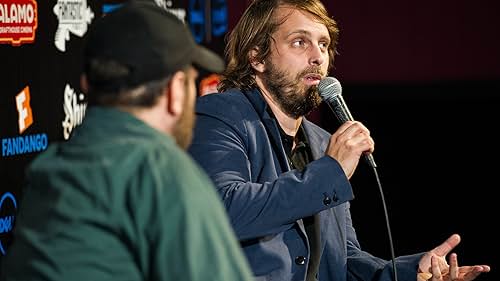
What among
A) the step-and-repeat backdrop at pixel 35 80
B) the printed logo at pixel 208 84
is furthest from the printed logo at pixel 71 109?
the printed logo at pixel 208 84

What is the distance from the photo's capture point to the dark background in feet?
16.4

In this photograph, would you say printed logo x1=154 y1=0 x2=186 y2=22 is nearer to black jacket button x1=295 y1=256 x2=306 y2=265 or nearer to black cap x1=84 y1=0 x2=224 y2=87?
black jacket button x1=295 y1=256 x2=306 y2=265

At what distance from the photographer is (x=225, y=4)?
454 centimetres

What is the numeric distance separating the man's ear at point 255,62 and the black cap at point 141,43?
4.45ft

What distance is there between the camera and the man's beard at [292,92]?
279 centimetres

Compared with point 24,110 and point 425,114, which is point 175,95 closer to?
point 24,110

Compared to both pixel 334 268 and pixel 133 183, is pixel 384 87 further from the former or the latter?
pixel 133 183

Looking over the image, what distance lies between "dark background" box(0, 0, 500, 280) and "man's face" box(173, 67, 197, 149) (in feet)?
11.0

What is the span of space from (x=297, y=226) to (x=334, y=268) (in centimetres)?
23

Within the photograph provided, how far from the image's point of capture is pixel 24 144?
285 cm

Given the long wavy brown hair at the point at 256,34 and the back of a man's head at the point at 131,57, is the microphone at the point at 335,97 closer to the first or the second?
the long wavy brown hair at the point at 256,34

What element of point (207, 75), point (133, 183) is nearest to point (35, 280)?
point (133, 183)

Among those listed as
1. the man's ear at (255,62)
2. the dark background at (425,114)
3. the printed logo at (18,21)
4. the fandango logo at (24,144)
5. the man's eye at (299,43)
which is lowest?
the dark background at (425,114)

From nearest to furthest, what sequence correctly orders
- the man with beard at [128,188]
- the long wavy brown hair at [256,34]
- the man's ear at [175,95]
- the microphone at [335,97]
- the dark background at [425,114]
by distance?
the man with beard at [128,188], the man's ear at [175,95], the microphone at [335,97], the long wavy brown hair at [256,34], the dark background at [425,114]
